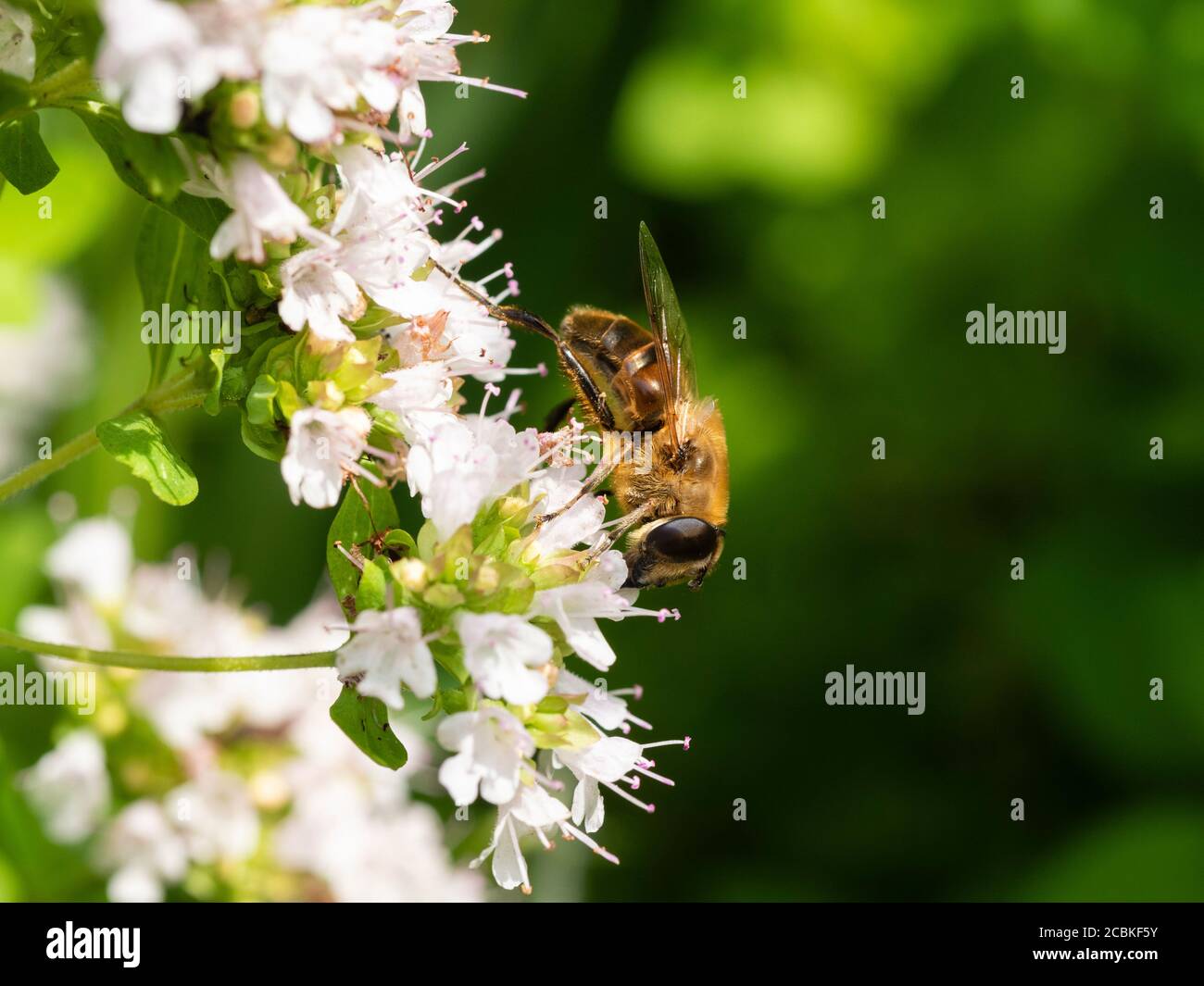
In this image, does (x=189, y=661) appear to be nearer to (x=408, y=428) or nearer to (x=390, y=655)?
(x=390, y=655)

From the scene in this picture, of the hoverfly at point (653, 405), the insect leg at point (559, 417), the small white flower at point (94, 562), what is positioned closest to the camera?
the hoverfly at point (653, 405)

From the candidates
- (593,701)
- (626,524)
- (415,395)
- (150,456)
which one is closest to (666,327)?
(626,524)

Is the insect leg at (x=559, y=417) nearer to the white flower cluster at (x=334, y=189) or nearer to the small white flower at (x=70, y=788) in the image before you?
the white flower cluster at (x=334, y=189)

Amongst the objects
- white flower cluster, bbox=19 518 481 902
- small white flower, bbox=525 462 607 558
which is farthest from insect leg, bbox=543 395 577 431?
white flower cluster, bbox=19 518 481 902

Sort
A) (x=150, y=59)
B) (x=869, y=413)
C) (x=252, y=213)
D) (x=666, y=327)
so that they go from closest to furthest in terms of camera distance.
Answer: (x=150, y=59) → (x=252, y=213) → (x=666, y=327) → (x=869, y=413)

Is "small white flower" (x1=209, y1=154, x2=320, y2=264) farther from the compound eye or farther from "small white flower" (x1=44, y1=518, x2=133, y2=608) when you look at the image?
"small white flower" (x1=44, y1=518, x2=133, y2=608)

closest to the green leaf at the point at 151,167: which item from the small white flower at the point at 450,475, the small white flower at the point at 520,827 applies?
the small white flower at the point at 450,475
